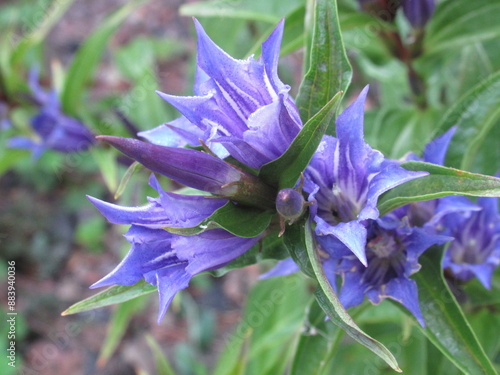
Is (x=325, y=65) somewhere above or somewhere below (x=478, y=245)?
above

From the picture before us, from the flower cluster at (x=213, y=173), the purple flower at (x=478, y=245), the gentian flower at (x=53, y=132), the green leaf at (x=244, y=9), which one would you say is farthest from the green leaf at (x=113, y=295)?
the gentian flower at (x=53, y=132)

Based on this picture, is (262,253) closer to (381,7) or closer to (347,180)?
(347,180)

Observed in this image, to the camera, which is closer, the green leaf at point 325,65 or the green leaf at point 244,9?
the green leaf at point 325,65

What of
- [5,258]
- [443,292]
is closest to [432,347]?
[443,292]

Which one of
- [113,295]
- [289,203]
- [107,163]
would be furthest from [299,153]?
[107,163]

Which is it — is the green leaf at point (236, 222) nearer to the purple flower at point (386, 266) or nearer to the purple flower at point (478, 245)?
the purple flower at point (386, 266)

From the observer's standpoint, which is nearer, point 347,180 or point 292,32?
point 347,180
